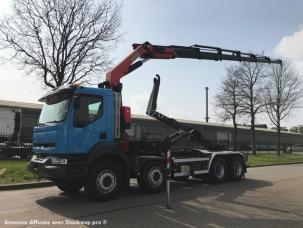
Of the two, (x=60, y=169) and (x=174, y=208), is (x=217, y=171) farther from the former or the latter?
(x=60, y=169)

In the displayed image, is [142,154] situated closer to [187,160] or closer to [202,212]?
[187,160]

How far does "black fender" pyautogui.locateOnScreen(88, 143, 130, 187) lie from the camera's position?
1073cm

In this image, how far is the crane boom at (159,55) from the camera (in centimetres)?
1296

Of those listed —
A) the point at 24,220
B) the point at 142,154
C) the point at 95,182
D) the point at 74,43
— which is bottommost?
the point at 24,220

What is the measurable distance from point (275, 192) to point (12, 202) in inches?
315

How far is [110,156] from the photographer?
1123 cm

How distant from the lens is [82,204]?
34.4 ft

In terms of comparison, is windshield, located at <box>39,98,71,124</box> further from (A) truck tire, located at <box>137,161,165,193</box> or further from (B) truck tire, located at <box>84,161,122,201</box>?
(A) truck tire, located at <box>137,161,165,193</box>

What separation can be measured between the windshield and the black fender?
1233 millimetres

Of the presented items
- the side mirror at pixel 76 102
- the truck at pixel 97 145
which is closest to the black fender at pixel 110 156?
the truck at pixel 97 145

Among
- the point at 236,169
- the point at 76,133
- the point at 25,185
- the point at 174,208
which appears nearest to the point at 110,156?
the point at 76,133

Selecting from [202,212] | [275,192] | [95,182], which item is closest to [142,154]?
[95,182]

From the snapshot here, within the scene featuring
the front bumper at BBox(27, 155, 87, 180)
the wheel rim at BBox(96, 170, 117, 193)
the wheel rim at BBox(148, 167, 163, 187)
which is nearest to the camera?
the front bumper at BBox(27, 155, 87, 180)

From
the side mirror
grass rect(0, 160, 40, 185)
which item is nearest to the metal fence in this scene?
grass rect(0, 160, 40, 185)
